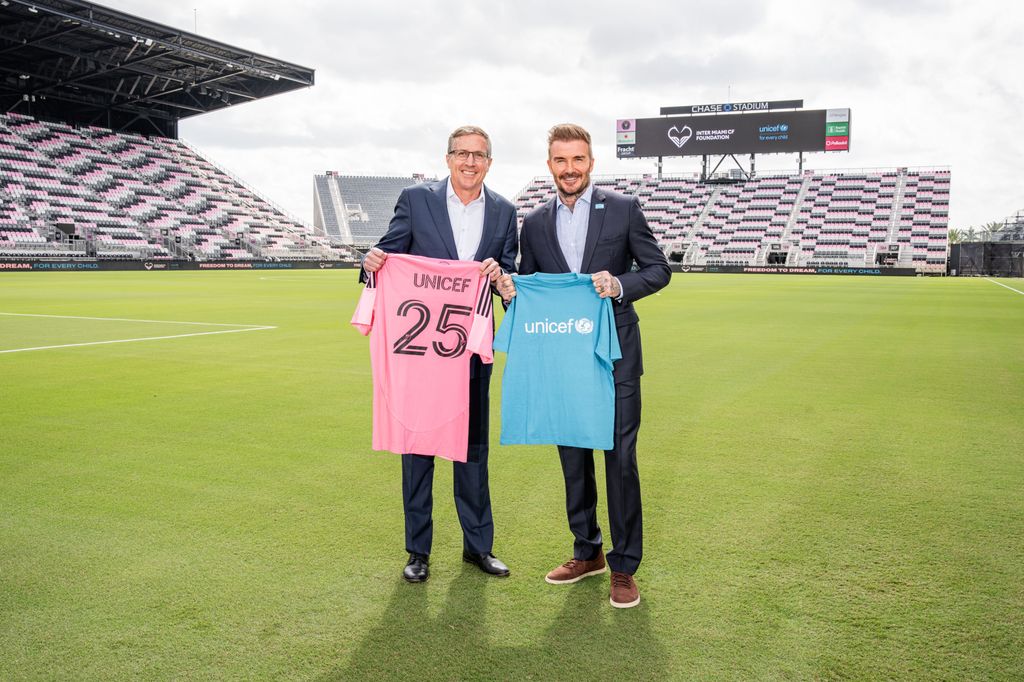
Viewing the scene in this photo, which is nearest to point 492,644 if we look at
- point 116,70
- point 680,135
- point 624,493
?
point 624,493

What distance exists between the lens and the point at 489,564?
11.2ft

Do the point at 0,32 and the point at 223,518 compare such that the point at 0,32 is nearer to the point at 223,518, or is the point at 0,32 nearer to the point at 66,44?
the point at 66,44

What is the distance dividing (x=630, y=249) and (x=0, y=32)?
5047cm

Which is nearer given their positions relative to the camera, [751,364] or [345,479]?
[345,479]

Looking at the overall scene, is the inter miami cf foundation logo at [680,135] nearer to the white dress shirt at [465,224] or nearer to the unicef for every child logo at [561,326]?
the white dress shirt at [465,224]

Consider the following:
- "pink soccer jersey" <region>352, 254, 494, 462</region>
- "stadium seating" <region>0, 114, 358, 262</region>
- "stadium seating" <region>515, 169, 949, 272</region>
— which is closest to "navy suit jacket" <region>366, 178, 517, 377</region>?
"pink soccer jersey" <region>352, 254, 494, 462</region>

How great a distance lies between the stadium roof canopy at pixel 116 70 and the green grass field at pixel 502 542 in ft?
135

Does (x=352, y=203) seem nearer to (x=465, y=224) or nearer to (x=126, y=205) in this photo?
(x=126, y=205)

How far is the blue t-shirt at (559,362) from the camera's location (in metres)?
3.29

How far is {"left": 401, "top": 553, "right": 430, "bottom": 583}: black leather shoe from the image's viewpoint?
3305mm

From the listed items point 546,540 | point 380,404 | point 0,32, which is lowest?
point 546,540

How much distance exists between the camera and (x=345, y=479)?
4699 millimetres

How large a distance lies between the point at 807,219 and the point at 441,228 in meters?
70.9

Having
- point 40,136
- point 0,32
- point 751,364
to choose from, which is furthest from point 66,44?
point 751,364
